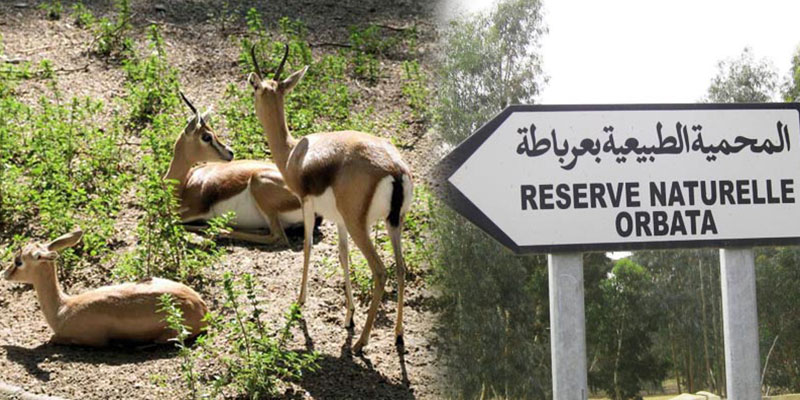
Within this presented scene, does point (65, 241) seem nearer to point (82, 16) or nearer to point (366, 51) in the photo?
point (366, 51)

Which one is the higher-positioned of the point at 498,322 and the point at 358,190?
the point at 358,190

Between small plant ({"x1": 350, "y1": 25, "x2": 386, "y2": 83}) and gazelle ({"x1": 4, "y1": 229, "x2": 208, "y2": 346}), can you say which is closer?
gazelle ({"x1": 4, "y1": 229, "x2": 208, "y2": 346})

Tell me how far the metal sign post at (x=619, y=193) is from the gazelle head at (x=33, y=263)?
3072 mm

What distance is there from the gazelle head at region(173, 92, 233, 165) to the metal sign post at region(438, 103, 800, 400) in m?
4.09

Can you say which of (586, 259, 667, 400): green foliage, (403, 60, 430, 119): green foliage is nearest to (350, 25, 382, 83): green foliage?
(403, 60, 430, 119): green foliage

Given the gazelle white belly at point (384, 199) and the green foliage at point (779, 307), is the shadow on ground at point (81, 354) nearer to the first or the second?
the gazelle white belly at point (384, 199)

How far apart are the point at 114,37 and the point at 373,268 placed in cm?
615

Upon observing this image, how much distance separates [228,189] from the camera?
7004mm

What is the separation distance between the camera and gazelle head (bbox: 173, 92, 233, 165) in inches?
279

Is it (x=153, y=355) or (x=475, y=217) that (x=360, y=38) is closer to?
(x=153, y=355)

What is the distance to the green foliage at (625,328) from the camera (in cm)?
966

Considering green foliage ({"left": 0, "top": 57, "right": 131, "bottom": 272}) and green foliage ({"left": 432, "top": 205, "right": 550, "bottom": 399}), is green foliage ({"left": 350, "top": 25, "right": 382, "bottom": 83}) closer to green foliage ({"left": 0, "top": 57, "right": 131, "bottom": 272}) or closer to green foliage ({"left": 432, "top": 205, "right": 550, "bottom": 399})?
green foliage ({"left": 432, "top": 205, "right": 550, "bottom": 399})

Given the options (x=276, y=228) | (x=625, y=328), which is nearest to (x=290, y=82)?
(x=276, y=228)

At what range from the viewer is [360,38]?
10.5 m
